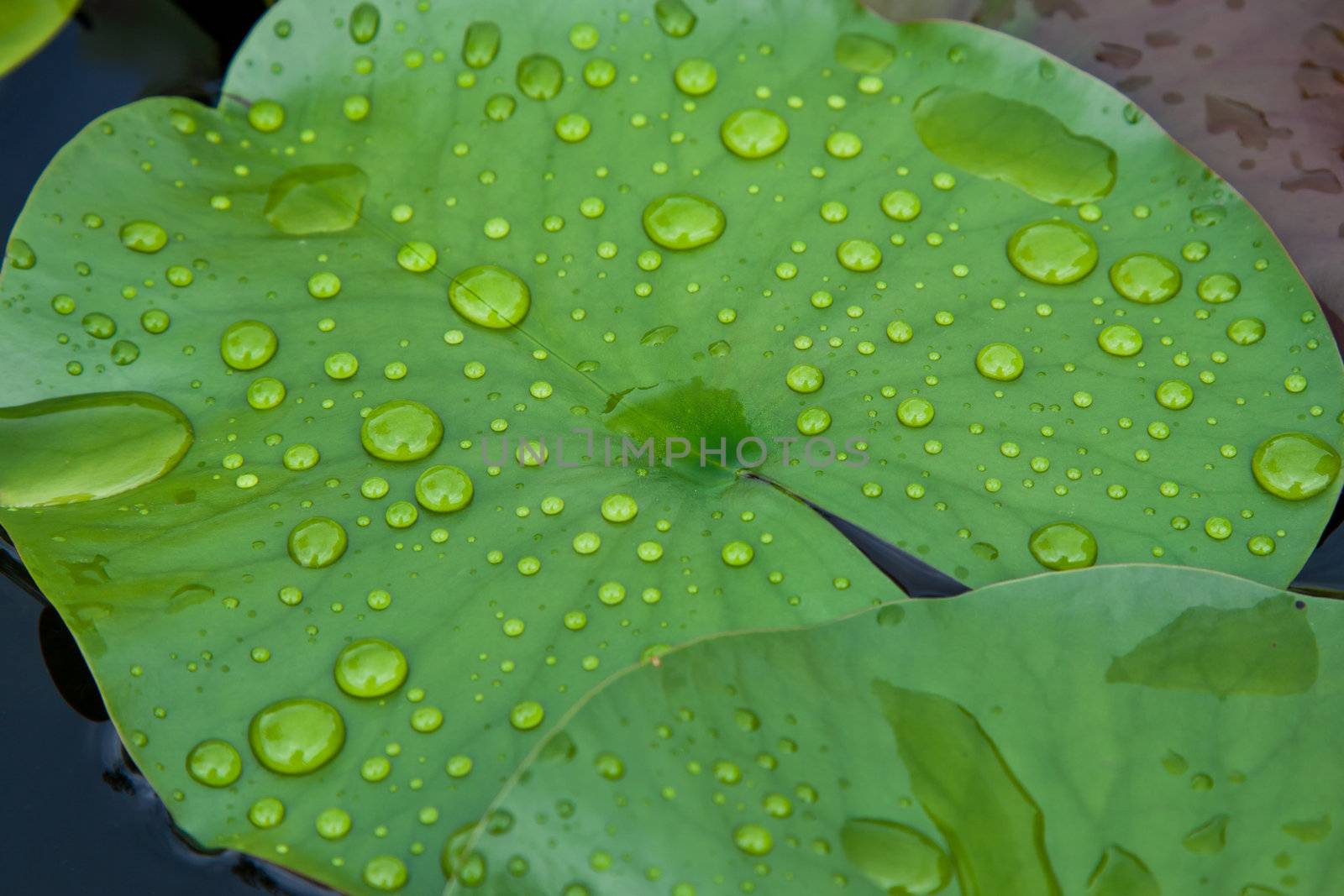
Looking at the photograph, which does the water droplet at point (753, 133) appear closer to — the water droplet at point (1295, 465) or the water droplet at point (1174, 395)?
the water droplet at point (1174, 395)

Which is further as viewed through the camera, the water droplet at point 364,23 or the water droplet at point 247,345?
the water droplet at point 364,23

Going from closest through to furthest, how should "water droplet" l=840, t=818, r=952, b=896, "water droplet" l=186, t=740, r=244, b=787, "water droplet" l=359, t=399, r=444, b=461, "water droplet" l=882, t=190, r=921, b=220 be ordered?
1. "water droplet" l=840, t=818, r=952, b=896
2. "water droplet" l=186, t=740, r=244, b=787
3. "water droplet" l=359, t=399, r=444, b=461
4. "water droplet" l=882, t=190, r=921, b=220

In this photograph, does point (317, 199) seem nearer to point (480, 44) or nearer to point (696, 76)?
point (480, 44)

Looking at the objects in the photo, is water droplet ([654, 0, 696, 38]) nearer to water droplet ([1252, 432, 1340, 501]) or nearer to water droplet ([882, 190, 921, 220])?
water droplet ([882, 190, 921, 220])

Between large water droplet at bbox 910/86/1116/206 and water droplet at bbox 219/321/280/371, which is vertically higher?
large water droplet at bbox 910/86/1116/206

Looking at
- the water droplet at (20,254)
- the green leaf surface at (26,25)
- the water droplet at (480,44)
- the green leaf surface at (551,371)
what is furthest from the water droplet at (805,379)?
the green leaf surface at (26,25)

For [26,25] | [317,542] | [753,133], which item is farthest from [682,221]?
[26,25]

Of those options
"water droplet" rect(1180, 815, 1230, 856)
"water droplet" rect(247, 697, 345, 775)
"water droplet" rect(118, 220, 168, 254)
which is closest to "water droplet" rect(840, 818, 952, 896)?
"water droplet" rect(1180, 815, 1230, 856)

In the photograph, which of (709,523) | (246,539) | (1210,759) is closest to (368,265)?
(246,539)
